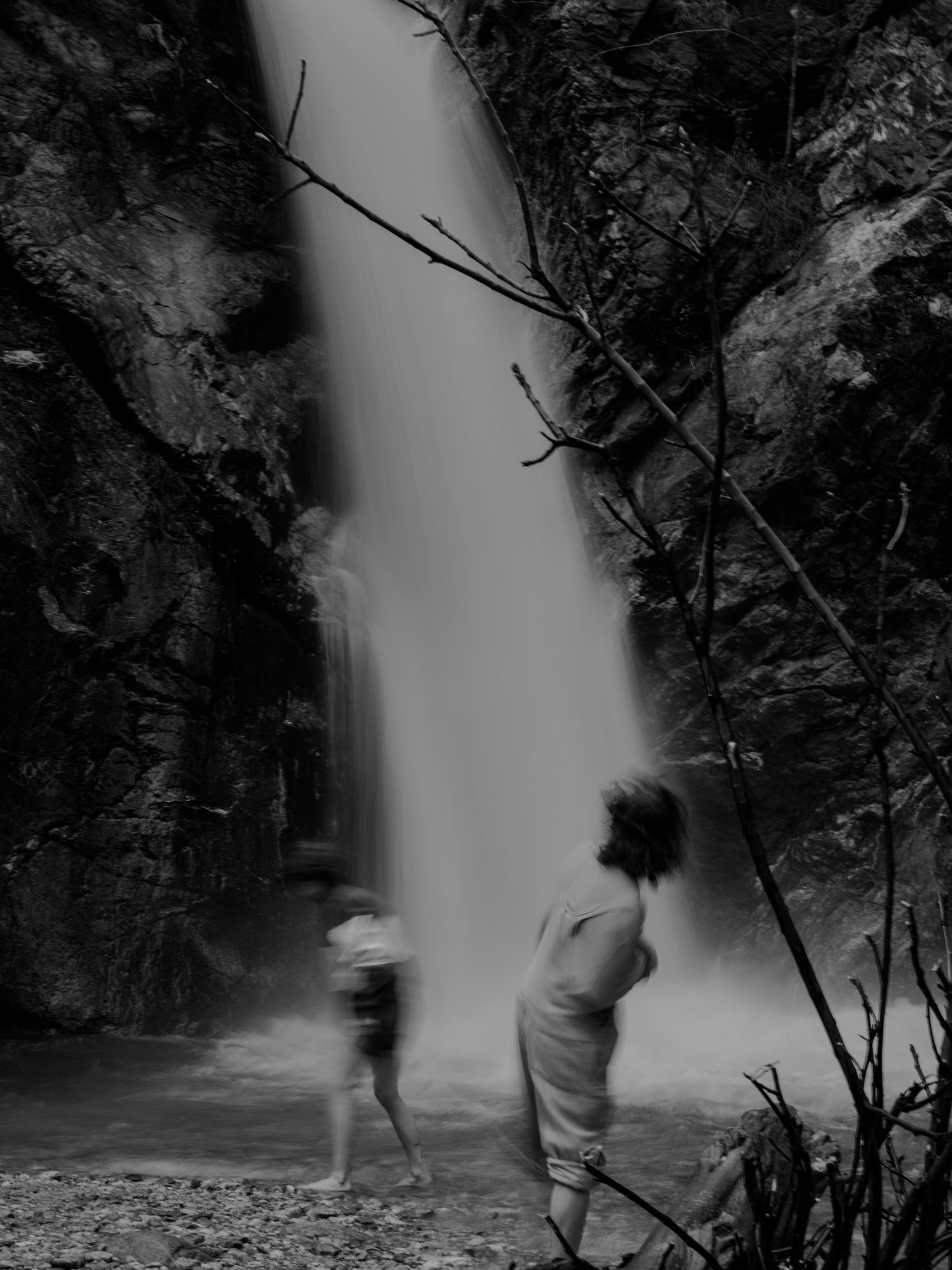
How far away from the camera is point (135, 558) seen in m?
8.73

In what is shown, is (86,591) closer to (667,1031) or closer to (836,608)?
(667,1031)

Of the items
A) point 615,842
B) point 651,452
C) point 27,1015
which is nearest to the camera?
point 615,842

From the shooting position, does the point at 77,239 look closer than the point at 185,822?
No

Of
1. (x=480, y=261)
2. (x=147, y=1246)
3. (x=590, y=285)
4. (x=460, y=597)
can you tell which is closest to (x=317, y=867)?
(x=147, y=1246)

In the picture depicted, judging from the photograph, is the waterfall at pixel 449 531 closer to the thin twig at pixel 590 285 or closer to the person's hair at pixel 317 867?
the person's hair at pixel 317 867

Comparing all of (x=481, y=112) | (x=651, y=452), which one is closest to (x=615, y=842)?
(x=651, y=452)

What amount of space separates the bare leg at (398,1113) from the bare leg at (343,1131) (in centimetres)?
10

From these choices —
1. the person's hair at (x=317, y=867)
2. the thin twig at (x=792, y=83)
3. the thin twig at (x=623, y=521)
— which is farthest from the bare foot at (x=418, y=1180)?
the thin twig at (x=792, y=83)

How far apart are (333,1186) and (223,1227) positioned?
74cm

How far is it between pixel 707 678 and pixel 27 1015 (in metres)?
7.89

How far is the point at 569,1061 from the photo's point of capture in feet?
9.37

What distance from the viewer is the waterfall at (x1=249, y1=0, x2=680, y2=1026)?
9430mm

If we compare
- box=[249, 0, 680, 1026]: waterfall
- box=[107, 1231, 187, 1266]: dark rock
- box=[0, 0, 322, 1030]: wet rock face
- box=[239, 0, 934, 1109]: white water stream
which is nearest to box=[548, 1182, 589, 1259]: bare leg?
box=[107, 1231, 187, 1266]: dark rock

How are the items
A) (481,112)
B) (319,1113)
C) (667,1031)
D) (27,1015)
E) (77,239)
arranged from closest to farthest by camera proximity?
(319,1113) < (27,1015) < (667,1031) < (77,239) < (481,112)
